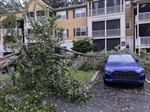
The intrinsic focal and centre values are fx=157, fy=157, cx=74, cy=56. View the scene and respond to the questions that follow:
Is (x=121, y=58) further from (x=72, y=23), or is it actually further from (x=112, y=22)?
(x=72, y=23)

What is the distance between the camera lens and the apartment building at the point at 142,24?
67.8ft

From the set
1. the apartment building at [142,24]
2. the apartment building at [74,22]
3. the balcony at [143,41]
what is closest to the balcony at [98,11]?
the apartment building at [74,22]

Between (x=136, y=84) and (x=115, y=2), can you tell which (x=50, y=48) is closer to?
(x=136, y=84)

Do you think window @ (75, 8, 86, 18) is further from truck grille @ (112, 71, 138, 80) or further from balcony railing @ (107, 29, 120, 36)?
truck grille @ (112, 71, 138, 80)

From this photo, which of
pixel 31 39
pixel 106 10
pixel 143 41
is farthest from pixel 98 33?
pixel 31 39

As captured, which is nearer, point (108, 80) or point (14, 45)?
point (14, 45)

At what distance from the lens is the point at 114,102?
555cm

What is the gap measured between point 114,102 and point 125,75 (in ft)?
6.96

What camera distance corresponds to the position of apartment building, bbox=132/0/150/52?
2066cm

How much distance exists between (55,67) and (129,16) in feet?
68.9

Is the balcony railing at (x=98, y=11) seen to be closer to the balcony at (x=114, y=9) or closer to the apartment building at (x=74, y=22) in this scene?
the balcony at (x=114, y=9)

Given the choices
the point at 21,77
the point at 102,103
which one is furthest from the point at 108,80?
the point at 21,77

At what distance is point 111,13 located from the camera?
2295cm

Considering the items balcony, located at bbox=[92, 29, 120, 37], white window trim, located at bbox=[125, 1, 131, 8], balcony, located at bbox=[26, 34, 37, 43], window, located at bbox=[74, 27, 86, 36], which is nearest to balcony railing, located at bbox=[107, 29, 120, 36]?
balcony, located at bbox=[92, 29, 120, 37]
